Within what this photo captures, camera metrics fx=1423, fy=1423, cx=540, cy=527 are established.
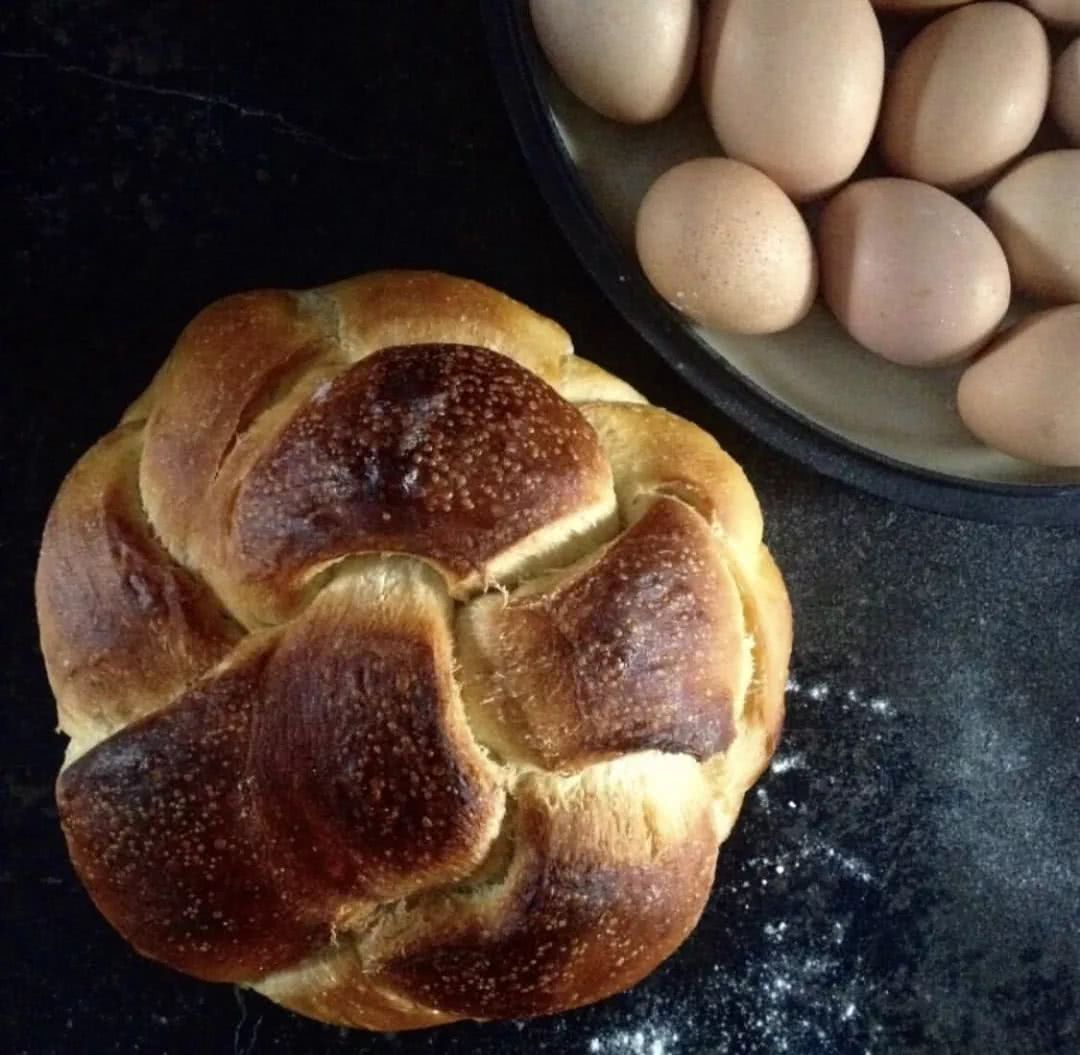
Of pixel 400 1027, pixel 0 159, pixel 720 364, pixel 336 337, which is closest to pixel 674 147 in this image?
pixel 720 364

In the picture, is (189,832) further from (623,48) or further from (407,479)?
(623,48)

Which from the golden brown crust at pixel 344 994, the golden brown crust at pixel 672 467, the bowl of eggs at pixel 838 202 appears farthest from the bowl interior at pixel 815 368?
the golden brown crust at pixel 344 994

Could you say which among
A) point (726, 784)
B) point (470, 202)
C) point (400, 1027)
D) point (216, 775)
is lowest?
point (400, 1027)

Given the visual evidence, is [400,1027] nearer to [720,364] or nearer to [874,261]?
[720,364]

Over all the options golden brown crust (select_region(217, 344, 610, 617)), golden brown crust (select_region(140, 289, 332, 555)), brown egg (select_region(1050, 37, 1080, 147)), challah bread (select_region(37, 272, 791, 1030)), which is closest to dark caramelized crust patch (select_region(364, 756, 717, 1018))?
challah bread (select_region(37, 272, 791, 1030))

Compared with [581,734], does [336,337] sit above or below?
above

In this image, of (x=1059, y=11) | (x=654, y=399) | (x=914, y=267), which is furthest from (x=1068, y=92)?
(x=654, y=399)

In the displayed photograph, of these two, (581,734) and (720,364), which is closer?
(581,734)
